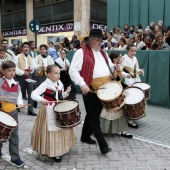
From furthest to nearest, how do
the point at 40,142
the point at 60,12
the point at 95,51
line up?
the point at 60,12, the point at 95,51, the point at 40,142

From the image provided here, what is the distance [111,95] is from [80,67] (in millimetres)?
629

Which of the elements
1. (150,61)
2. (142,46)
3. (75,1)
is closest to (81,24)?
(75,1)

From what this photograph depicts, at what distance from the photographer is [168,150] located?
14.8 feet

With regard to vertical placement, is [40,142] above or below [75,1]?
below

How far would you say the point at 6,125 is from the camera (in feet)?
10.7

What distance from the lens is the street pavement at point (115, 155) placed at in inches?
153

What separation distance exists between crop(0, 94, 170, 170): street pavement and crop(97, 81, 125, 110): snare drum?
32.3 inches

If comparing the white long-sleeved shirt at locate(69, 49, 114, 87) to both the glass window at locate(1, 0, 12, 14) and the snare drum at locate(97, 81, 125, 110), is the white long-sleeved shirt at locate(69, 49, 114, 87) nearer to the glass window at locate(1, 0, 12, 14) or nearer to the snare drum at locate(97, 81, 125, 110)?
the snare drum at locate(97, 81, 125, 110)

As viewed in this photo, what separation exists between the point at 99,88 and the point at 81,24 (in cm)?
1630

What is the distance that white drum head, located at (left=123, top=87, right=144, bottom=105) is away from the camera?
16.3 feet

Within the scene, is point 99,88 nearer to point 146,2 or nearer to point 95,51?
point 95,51

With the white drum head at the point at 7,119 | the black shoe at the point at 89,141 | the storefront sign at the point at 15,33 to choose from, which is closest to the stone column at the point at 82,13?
the storefront sign at the point at 15,33

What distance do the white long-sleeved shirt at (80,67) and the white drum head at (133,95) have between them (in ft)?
3.05

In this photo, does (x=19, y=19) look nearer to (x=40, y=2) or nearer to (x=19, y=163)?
(x=40, y=2)
